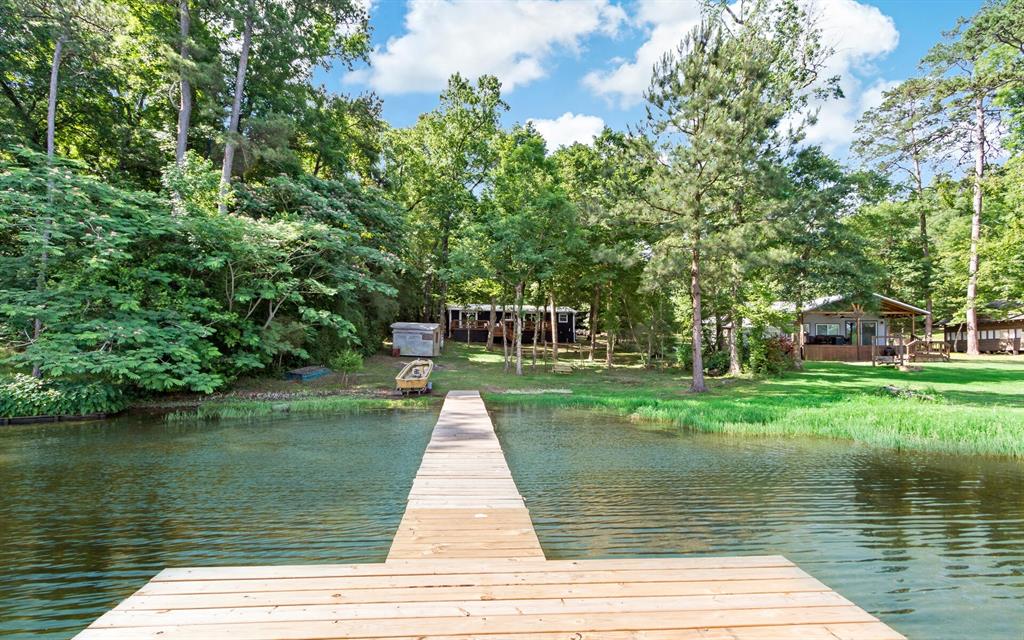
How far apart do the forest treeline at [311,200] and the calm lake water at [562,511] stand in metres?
5.04

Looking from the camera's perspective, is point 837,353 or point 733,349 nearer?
point 733,349

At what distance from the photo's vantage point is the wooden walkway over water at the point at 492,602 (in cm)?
237

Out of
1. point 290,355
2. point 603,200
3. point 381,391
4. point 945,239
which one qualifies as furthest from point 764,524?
point 945,239

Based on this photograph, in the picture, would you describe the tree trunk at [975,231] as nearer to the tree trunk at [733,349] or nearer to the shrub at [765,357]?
the shrub at [765,357]

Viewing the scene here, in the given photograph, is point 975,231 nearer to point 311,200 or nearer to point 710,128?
point 710,128

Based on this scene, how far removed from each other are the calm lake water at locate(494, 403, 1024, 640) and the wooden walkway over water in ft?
3.33

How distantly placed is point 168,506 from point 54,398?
8302mm

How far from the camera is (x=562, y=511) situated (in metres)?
5.25

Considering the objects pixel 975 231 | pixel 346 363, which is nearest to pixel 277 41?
pixel 346 363

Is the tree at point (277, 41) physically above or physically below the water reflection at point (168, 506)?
above

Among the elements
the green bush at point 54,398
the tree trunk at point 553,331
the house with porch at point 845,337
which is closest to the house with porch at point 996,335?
the house with porch at point 845,337

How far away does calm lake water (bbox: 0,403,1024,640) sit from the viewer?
3641mm

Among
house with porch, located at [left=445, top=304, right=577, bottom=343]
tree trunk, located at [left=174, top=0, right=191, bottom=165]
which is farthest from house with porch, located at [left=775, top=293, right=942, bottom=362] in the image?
tree trunk, located at [left=174, top=0, right=191, bottom=165]

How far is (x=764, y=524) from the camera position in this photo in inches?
194
